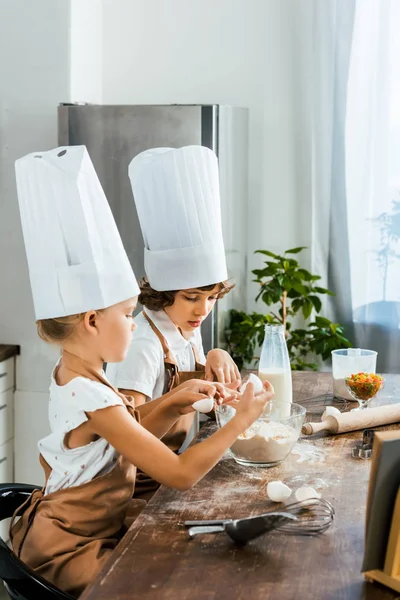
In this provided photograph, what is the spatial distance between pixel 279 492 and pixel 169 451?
0.19 meters

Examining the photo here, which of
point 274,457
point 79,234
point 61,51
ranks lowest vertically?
point 274,457

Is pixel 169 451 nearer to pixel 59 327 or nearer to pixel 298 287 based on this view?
pixel 59 327

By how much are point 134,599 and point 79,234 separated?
0.65 meters

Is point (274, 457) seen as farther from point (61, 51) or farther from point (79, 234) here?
point (61, 51)

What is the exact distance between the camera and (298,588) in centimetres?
99

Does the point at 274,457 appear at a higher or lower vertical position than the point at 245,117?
lower

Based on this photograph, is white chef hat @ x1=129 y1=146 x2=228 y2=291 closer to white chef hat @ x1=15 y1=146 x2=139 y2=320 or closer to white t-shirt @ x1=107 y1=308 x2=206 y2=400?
white t-shirt @ x1=107 y1=308 x2=206 y2=400

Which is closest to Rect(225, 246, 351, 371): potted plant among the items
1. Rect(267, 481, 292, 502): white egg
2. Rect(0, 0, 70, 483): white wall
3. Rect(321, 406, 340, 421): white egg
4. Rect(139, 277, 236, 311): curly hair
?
Rect(0, 0, 70, 483): white wall

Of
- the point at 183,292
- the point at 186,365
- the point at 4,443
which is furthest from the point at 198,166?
the point at 4,443

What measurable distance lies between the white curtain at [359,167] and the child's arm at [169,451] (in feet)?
5.97

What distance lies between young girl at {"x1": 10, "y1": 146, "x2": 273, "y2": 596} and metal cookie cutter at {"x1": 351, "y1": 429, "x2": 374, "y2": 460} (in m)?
0.29

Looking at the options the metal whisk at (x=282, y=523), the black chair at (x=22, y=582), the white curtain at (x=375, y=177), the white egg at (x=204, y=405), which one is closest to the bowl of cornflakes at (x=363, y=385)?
the white egg at (x=204, y=405)

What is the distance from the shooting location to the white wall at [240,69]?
3104 millimetres

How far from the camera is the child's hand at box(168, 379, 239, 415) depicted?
1.56 metres
